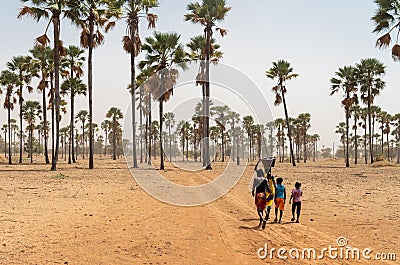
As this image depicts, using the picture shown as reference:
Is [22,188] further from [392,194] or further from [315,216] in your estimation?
[392,194]

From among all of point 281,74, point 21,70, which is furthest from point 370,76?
point 21,70

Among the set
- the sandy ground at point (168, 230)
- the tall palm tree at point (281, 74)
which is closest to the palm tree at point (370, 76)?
the tall palm tree at point (281, 74)

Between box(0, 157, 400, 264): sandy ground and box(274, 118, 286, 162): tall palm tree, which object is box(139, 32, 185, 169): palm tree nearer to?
box(0, 157, 400, 264): sandy ground

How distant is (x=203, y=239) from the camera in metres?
9.48

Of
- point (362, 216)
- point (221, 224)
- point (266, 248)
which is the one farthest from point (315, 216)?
point (266, 248)

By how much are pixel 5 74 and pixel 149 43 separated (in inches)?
1063

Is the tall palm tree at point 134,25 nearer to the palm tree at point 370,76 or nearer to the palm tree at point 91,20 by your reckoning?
the palm tree at point 91,20
